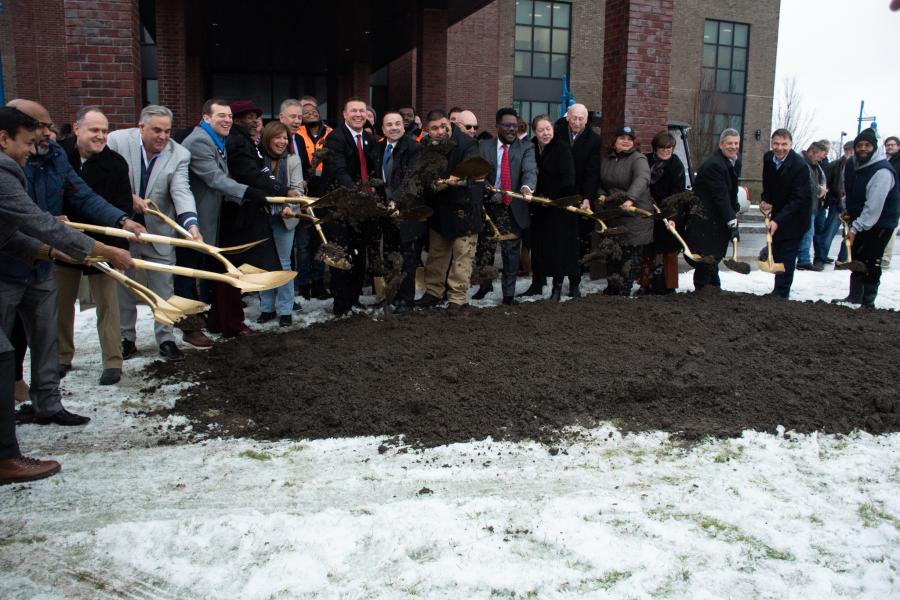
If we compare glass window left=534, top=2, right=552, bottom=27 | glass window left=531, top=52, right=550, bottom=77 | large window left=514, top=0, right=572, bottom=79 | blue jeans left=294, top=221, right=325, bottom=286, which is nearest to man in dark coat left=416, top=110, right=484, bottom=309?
blue jeans left=294, top=221, right=325, bottom=286

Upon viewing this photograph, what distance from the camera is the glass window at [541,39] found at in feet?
102

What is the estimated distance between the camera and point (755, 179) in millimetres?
37594

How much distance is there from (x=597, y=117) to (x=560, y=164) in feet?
20.5

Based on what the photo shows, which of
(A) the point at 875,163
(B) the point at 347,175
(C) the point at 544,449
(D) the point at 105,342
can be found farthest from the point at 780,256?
(D) the point at 105,342

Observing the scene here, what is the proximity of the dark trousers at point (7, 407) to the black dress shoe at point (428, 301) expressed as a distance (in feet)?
14.2

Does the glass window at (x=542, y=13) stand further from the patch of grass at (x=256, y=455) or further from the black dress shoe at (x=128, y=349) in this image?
the patch of grass at (x=256, y=455)

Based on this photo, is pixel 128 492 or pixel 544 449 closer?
pixel 128 492

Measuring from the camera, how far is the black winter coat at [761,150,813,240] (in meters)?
7.98

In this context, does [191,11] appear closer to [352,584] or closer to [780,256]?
[780,256]

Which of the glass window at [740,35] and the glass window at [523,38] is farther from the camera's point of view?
the glass window at [740,35]

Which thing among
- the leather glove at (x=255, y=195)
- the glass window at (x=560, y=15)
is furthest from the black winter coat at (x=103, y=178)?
the glass window at (x=560, y=15)

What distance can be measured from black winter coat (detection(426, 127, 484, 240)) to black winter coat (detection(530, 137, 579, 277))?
3.27 feet

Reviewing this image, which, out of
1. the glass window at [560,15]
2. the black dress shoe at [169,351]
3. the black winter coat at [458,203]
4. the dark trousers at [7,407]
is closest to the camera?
the dark trousers at [7,407]

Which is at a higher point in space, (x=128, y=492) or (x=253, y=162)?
(x=253, y=162)
